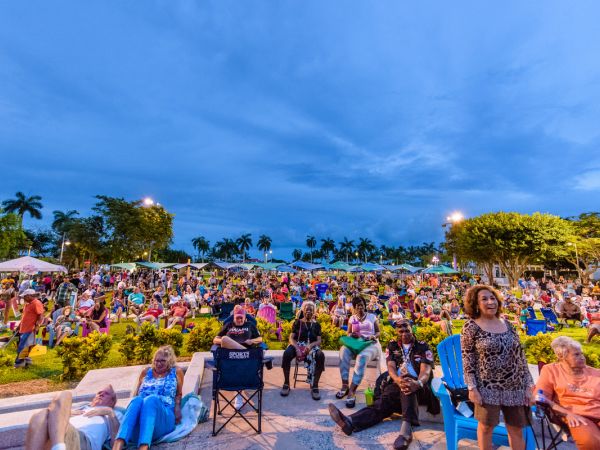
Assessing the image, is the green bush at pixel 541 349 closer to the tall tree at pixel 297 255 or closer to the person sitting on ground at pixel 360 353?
the person sitting on ground at pixel 360 353

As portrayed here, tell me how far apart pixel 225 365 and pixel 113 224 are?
32.7 meters

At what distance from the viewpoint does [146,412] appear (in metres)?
3.21

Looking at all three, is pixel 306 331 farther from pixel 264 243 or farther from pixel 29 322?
pixel 264 243

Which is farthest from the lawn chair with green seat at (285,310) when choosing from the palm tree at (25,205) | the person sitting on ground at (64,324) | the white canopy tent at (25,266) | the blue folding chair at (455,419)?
the palm tree at (25,205)

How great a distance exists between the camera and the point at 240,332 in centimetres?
507

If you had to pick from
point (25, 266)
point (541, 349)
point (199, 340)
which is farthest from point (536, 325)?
point (25, 266)

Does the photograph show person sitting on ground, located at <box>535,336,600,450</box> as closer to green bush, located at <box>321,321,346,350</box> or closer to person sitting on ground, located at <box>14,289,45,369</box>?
green bush, located at <box>321,321,346,350</box>

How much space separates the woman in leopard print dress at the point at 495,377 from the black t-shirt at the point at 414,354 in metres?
1.29

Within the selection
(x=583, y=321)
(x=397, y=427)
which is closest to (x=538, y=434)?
(x=397, y=427)

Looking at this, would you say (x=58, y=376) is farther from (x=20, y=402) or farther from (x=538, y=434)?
(x=538, y=434)

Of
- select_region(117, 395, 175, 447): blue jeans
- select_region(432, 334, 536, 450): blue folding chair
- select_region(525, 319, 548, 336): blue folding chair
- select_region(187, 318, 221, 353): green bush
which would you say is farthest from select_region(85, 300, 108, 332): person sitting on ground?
select_region(525, 319, 548, 336): blue folding chair

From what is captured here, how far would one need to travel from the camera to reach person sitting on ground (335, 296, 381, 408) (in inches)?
183

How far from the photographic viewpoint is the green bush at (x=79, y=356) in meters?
5.28

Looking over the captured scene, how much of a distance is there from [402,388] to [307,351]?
170 cm
